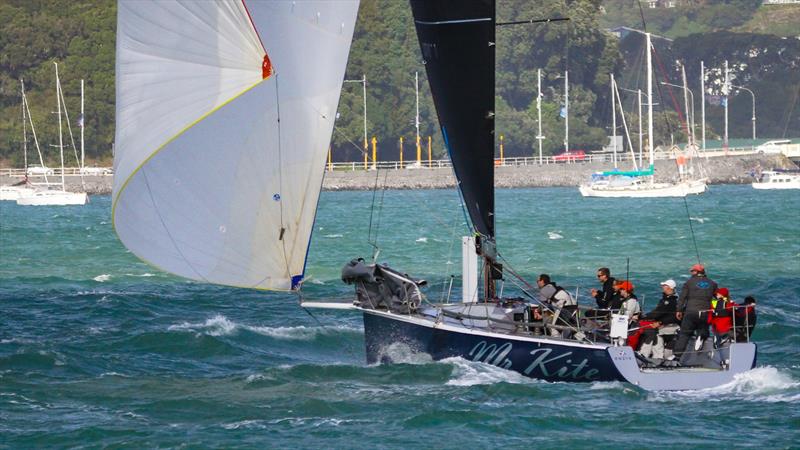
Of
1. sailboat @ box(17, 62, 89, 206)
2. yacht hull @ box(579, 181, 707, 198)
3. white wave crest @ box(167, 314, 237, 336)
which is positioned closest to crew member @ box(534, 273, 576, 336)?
white wave crest @ box(167, 314, 237, 336)

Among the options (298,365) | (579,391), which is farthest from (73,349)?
(579,391)

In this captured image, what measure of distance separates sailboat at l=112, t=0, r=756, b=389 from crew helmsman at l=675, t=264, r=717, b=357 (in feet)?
1.28

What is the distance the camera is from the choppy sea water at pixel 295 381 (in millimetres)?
19578

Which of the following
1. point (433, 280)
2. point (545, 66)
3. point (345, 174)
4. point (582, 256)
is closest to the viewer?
point (433, 280)

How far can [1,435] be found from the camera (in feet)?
64.5

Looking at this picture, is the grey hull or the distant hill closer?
the grey hull

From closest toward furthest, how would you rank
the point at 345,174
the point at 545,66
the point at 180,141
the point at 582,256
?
the point at 180,141, the point at 582,256, the point at 345,174, the point at 545,66

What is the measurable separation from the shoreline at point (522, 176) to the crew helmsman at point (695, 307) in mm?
83726

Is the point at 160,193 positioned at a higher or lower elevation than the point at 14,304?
higher

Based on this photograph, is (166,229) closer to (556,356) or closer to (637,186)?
(556,356)

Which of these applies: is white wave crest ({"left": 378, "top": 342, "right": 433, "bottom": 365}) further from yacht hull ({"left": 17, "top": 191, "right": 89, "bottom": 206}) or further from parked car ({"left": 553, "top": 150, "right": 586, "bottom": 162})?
parked car ({"left": 553, "top": 150, "right": 586, "bottom": 162})

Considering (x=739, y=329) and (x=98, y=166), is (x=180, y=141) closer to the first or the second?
(x=739, y=329)

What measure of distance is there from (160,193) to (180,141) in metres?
0.65

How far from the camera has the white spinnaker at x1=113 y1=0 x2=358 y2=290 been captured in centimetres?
1895
